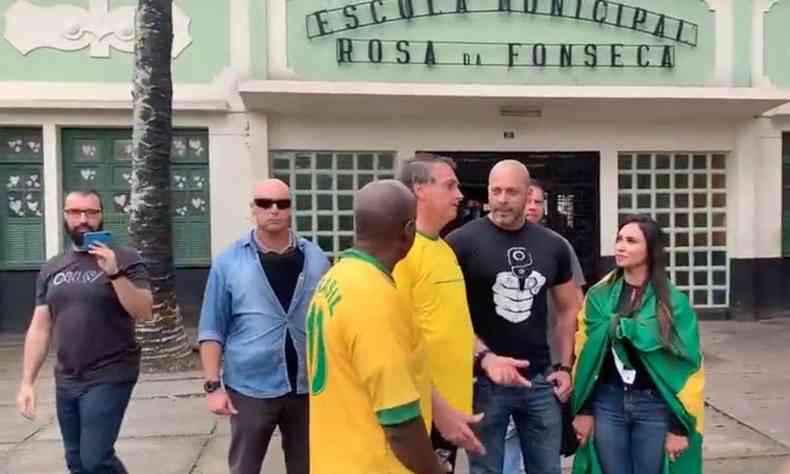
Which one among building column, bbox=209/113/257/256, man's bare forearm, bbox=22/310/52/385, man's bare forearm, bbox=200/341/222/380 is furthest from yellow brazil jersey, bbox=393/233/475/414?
building column, bbox=209/113/257/256

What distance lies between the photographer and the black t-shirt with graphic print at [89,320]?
4.06 meters

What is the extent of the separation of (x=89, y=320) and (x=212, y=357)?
70 cm

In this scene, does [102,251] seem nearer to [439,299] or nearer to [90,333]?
[90,333]

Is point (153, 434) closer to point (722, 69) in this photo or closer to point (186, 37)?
point (186, 37)

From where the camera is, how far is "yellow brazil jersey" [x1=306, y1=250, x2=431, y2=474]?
2.17 metres

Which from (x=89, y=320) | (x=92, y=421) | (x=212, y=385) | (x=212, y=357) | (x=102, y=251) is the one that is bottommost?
(x=92, y=421)

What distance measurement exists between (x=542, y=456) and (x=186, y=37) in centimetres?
832

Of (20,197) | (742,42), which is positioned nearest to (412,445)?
(20,197)

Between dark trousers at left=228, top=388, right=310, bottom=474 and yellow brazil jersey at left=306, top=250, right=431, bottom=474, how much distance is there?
1.49 meters

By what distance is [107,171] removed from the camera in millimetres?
10570

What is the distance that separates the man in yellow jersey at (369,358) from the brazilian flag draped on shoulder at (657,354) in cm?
152

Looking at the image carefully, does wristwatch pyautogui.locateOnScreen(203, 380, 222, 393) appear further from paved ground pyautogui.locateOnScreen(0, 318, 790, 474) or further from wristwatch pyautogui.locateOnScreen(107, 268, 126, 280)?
paved ground pyautogui.locateOnScreen(0, 318, 790, 474)

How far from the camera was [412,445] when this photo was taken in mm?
2234

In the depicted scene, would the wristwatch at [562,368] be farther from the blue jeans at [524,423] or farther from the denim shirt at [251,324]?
the denim shirt at [251,324]
